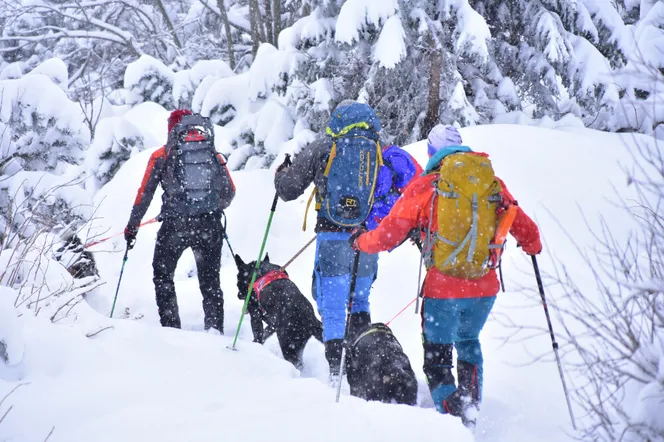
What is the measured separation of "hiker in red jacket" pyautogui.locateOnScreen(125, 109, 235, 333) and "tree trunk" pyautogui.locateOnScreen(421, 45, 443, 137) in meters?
4.61

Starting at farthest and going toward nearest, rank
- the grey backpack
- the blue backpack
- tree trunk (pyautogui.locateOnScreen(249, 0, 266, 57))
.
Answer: tree trunk (pyautogui.locateOnScreen(249, 0, 266, 57)) < the grey backpack < the blue backpack

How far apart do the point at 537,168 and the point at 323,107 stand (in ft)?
11.9

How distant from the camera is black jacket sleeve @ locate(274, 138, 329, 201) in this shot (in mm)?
3977

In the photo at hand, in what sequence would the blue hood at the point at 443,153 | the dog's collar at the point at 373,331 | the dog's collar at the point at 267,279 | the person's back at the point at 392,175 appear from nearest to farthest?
1. the blue hood at the point at 443,153
2. the dog's collar at the point at 373,331
3. the person's back at the point at 392,175
4. the dog's collar at the point at 267,279

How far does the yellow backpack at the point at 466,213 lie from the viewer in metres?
3.07

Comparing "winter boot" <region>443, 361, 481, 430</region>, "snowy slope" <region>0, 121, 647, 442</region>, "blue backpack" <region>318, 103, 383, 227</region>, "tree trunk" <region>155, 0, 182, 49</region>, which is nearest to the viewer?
"snowy slope" <region>0, 121, 647, 442</region>

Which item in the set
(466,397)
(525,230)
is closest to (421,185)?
(525,230)

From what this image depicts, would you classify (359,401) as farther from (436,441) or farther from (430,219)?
(430,219)

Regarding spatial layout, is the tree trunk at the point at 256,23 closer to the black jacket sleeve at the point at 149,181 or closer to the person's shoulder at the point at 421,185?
the black jacket sleeve at the point at 149,181

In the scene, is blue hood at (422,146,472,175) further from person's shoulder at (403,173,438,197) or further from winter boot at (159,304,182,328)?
winter boot at (159,304,182,328)

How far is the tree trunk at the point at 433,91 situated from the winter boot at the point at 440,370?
5905 millimetres

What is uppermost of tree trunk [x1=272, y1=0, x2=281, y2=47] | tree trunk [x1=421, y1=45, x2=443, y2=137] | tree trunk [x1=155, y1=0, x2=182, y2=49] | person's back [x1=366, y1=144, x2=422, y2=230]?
tree trunk [x1=155, y1=0, x2=182, y2=49]

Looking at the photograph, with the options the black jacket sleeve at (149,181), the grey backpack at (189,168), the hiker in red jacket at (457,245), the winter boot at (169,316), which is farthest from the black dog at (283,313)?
the hiker in red jacket at (457,245)

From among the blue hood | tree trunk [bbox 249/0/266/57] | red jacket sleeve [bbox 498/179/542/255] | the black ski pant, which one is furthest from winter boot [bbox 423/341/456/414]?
tree trunk [bbox 249/0/266/57]
